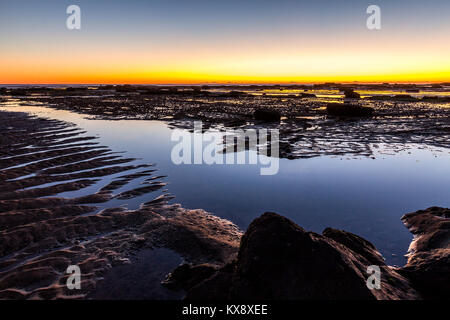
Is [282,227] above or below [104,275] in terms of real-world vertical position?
above

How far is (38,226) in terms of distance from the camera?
4.74m

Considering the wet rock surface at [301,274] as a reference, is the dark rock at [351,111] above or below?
above

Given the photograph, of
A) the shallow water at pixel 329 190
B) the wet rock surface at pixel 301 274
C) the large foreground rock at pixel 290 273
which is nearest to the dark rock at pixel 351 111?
the shallow water at pixel 329 190

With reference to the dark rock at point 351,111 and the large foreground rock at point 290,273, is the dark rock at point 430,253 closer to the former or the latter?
the large foreground rock at point 290,273

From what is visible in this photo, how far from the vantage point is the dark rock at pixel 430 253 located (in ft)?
10.6

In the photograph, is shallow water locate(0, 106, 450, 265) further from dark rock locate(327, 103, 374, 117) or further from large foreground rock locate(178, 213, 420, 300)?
dark rock locate(327, 103, 374, 117)

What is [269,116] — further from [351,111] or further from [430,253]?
[430,253]

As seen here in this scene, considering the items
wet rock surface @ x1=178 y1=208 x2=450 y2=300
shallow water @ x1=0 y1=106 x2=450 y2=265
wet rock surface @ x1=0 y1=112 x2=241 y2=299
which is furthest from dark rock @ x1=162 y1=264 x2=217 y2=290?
shallow water @ x1=0 y1=106 x2=450 y2=265

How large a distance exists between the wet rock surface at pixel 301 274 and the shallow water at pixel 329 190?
725 mm

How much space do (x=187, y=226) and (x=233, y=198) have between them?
1784 mm

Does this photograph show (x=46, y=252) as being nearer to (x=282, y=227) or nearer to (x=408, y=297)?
(x=282, y=227)

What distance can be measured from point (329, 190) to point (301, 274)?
4.45 metres

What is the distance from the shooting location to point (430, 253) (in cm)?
391
